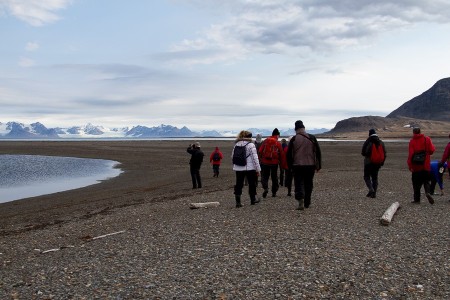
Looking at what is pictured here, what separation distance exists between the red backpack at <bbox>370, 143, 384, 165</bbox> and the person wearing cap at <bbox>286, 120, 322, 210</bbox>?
3.57m

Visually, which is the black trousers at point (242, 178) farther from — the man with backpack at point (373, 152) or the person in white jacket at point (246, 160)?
the man with backpack at point (373, 152)

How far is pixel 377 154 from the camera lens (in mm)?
15305

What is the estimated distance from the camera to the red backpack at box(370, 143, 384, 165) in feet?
50.1

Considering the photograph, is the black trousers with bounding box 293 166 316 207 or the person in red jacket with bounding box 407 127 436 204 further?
the person in red jacket with bounding box 407 127 436 204

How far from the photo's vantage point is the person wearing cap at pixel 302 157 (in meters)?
12.6

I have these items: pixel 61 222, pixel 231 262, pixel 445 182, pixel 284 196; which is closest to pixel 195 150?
pixel 284 196

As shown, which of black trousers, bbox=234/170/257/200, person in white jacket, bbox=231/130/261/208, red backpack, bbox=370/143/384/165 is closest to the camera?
person in white jacket, bbox=231/130/261/208

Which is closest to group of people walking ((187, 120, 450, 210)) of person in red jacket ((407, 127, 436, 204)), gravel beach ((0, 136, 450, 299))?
person in red jacket ((407, 127, 436, 204))

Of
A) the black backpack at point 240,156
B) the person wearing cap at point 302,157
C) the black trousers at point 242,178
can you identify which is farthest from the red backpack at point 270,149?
the person wearing cap at point 302,157

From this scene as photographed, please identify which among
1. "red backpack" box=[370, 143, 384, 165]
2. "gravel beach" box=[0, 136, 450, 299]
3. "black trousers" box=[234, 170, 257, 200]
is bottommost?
"gravel beach" box=[0, 136, 450, 299]

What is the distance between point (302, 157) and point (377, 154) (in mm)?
4100

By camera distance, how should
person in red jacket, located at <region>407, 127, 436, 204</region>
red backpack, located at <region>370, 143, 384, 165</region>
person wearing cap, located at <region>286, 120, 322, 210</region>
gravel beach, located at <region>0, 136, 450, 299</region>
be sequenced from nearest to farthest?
gravel beach, located at <region>0, 136, 450, 299</region>
person wearing cap, located at <region>286, 120, 322, 210</region>
person in red jacket, located at <region>407, 127, 436, 204</region>
red backpack, located at <region>370, 143, 384, 165</region>

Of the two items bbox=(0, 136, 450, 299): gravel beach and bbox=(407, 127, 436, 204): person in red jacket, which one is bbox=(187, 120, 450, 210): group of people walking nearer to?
bbox=(407, 127, 436, 204): person in red jacket

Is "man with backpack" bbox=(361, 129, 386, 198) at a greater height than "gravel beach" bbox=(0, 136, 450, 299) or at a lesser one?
greater
